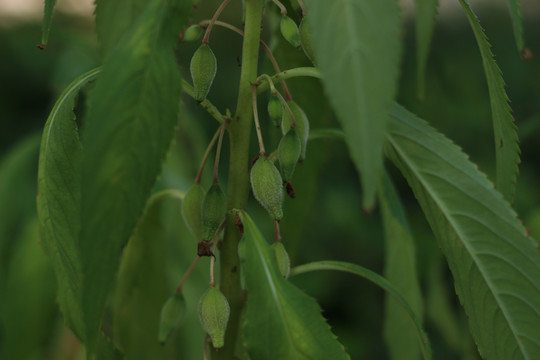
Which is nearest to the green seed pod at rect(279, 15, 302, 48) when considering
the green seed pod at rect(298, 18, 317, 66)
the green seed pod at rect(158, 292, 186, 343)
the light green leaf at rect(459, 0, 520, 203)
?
the green seed pod at rect(298, 18, 317, 66)

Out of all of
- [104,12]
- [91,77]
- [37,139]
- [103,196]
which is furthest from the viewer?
[37,139]

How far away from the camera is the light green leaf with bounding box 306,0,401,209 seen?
347 mm

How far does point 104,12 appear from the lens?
21.2 inches

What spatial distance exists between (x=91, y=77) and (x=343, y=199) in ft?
6.75

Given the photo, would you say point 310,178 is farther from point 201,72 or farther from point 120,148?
point 120,148

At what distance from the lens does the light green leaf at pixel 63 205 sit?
1.80ft

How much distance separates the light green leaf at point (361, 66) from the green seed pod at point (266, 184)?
0.69 feet

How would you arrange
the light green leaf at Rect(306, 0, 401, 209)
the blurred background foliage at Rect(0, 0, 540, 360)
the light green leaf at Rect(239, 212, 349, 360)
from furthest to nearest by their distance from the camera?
the blurred background foliage at Rect(0, 0, 540, 360), the light green leaf at Rect(239, 212, 349, 360), the light green leaf at Rect(306, 0, 401, 209)

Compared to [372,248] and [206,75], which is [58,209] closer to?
[206,75]

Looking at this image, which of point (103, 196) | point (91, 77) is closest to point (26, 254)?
point (91, 77)

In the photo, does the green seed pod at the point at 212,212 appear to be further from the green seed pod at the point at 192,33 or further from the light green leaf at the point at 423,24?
the light green leaf at the point at 423,24

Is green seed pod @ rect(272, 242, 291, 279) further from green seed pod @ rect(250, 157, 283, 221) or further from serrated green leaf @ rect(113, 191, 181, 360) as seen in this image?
serrated green leaf @ rect(113, 191, 181, 360)

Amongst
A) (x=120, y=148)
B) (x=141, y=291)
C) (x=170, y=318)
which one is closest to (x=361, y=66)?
(x=120, y=148)

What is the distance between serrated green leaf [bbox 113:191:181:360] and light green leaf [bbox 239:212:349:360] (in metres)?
0.35
